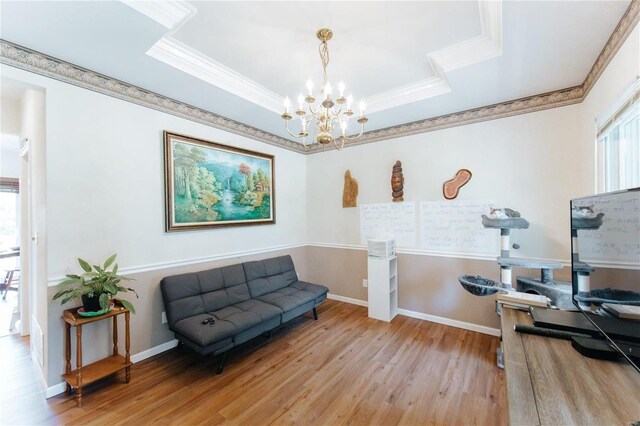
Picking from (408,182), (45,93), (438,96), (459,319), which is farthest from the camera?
(408,182)

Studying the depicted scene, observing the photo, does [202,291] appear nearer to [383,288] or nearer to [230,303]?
[230,303]

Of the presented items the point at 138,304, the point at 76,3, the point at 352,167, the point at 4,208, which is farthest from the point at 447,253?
the point at 4,208

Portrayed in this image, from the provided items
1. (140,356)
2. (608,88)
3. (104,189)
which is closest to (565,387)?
(608,88)

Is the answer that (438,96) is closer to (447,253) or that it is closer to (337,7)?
(337,7)

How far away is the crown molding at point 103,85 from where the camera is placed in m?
1.88

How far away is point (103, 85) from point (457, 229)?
3.98 metres

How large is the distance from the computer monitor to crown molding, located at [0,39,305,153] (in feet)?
11.1

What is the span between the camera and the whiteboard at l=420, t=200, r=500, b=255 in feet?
9.78

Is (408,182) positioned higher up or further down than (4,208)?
higher up

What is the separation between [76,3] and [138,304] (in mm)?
2363

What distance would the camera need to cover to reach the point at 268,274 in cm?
350

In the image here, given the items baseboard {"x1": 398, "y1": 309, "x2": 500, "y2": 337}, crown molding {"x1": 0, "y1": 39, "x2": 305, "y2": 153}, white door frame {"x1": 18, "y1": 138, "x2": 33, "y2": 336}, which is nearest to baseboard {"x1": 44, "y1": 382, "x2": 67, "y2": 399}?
white door frame {"x1": 18, "y1": 138, "x2": 33, "y2": 336}

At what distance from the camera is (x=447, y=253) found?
3232 mm

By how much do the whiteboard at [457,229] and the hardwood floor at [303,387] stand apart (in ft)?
3.39
